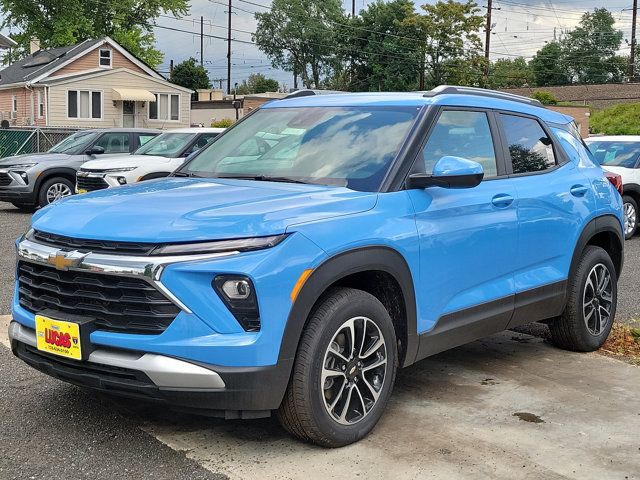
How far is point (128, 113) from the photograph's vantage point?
42750 mm

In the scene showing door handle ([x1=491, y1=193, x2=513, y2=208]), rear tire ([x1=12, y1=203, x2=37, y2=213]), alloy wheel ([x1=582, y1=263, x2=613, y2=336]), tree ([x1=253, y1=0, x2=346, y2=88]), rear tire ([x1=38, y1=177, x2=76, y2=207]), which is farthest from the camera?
tree ([x1=253, y1=0, x2=346, y2=88])

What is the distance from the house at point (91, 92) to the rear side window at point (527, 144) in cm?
3744

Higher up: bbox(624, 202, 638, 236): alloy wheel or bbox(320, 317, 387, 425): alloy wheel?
bbox(320, 317, 387, 425): alloy wheel

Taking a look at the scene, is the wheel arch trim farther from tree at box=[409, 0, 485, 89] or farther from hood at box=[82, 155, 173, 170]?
tree at box=[409, 0, 485, 89]

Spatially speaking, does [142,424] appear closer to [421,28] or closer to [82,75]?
[82,75]

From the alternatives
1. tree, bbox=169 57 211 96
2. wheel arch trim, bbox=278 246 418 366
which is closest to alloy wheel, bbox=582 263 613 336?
wheel arch trim, bbox=278 246 418 366

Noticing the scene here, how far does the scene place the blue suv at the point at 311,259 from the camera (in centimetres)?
344

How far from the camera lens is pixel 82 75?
40.5 m

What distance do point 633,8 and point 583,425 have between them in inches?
2206

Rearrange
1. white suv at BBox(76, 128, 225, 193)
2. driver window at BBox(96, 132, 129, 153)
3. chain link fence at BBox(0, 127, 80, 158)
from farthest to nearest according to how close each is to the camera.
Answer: chain link fence at BBox(0, 127, 80, 158) → driver window at BBox(96, 132, 129, 153) → white suv at BBox(76, 128, 225, 193)

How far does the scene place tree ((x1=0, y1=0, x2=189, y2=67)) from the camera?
50.4 metres

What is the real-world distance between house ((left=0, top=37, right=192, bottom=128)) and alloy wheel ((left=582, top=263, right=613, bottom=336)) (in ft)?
123

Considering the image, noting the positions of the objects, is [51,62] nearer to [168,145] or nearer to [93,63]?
[93,63]

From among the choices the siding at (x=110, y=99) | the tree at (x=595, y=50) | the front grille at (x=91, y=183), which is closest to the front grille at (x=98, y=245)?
the front grille at (x=91, y=183)
